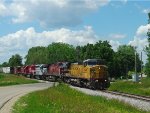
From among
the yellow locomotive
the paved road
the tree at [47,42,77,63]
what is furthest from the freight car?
the tree at [47,42,77,63]

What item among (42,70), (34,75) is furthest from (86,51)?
(42,70)

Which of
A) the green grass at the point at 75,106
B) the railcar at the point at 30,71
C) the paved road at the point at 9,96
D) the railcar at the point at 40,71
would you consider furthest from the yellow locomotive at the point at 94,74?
the railcar at the point at 30,71

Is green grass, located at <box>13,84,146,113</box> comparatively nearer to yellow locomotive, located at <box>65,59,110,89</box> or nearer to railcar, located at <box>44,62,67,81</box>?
yellow locomotive, located at <box>65,59,110,89</box>

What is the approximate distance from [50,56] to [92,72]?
423 feet

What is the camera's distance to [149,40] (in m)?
72.0

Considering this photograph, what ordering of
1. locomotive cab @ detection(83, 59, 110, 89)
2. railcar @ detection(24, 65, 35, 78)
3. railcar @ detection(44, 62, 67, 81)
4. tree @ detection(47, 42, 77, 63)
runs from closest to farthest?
1. locomotive cab @ detection(83, 59, 110, 89)
2. railcar @ detection(44, 62, 67, 81)
3. railcar @ detection(24, 65, 35, 78)
4. tree @ detection(47, 42, 77, 63)

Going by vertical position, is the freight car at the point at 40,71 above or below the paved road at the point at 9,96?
above

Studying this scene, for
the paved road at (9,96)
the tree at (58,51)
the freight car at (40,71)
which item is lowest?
→ the paved road at (9,96)

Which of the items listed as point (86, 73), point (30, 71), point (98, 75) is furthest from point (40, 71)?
point (98, 75)

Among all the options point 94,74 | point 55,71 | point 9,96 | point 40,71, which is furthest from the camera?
point 40,71

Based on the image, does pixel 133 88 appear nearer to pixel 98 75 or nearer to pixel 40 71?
pixel 98 75

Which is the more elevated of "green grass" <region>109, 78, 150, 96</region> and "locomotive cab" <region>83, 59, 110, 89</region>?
"locomotive cab" <region>83, 59, 110, 89</region>

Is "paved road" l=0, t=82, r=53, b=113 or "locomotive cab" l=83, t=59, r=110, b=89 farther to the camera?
"locomotive cab" l=83, t=59, r=110, b=89

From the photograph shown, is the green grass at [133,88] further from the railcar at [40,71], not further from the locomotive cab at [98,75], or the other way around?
the railcar at [40,71]
